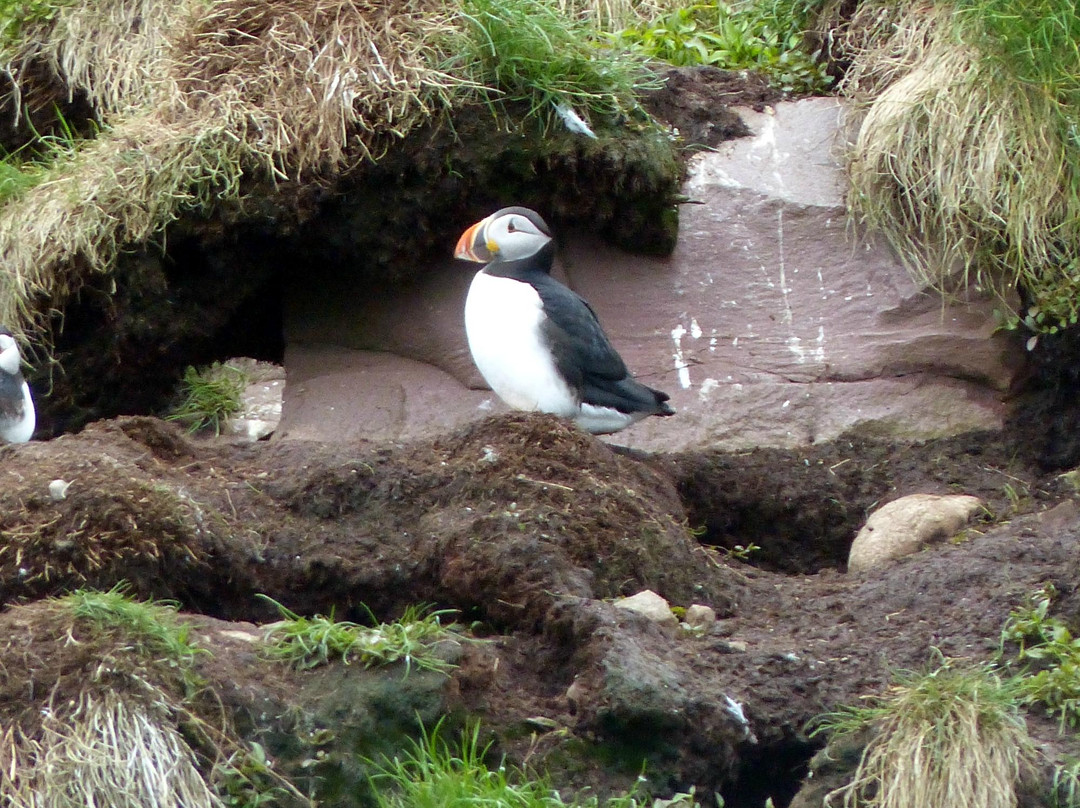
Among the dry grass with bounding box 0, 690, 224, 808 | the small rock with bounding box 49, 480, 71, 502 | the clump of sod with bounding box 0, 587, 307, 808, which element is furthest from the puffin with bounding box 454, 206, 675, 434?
the dry grass with bounding box 0, 690, 224, 808

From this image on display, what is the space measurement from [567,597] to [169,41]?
10.3ft

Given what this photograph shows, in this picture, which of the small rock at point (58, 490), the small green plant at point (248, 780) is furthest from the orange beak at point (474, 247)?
the small green plant at point (248, 780)

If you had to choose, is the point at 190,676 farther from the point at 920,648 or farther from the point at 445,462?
the point at 920,648

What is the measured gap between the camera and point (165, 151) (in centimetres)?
486

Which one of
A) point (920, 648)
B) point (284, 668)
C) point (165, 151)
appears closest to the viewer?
point (284, 668)

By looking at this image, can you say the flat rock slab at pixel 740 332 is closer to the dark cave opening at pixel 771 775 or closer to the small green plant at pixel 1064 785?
the dark cave opening at pixel 771 775

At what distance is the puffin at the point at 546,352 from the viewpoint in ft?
14.7

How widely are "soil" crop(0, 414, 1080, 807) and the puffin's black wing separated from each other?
1.13 ft

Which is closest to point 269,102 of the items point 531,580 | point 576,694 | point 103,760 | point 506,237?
point 506,237

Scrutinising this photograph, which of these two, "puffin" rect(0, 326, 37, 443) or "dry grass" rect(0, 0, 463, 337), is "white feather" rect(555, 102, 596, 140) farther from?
"puffin" rect(0, 326, 37, 443)

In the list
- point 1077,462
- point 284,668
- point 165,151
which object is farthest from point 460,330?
point 284,668

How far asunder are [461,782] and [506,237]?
8.01 ft

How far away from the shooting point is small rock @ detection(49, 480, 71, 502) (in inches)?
124

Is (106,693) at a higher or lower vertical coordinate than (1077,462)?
higher
